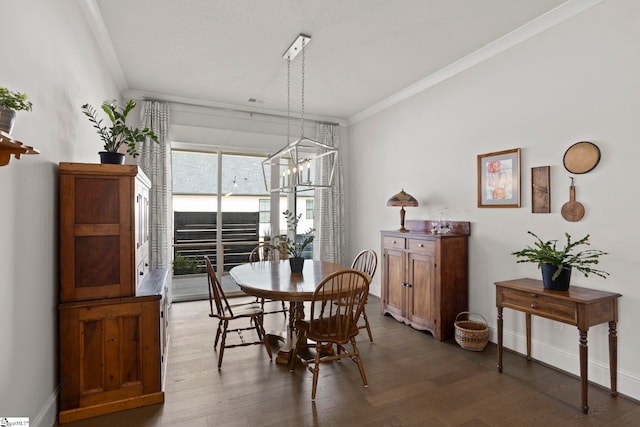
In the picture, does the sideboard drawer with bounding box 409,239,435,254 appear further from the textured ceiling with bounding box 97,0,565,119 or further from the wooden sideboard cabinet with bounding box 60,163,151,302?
the wooden sideboard cabinet with bounding box 60,163,151,302

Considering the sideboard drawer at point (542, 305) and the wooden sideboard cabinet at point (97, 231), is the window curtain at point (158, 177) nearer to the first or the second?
the wooden sideboard cabinet at point (97, 231)

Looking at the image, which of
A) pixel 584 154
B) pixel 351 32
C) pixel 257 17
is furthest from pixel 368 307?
pixel 257 17

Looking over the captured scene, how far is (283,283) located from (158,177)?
2.88m

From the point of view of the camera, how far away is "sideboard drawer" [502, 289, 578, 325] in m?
2.30

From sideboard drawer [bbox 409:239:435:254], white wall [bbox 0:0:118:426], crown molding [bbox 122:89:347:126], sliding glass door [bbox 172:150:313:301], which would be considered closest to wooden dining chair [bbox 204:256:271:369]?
white wall [bbox 0:0:118:426]

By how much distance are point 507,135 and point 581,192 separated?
34.6 inches

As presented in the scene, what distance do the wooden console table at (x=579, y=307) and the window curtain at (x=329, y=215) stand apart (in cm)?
328

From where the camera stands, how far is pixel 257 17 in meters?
2.86

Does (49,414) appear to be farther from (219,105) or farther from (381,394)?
(219,105)

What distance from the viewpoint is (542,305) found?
2473 millimetres

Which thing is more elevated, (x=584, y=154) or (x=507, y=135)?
(x=507, y=135)

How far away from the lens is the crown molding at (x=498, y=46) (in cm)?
271

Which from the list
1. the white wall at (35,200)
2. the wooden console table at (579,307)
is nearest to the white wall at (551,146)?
the wooden console table at (579,307)

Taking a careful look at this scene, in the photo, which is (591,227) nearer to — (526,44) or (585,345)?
(585,345)
